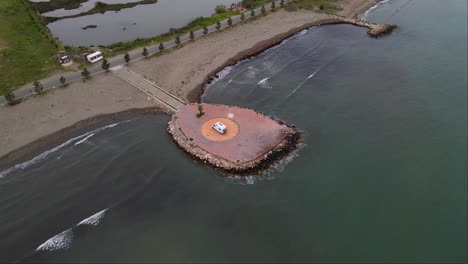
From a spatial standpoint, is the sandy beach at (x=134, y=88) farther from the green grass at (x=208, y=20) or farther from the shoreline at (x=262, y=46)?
the green grass at (x=208, y=20)

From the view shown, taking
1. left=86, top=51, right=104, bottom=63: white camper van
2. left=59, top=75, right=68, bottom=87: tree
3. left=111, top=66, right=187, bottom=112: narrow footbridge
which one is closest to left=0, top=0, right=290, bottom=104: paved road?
left=59, top=75, right=68, bottom=87: tree

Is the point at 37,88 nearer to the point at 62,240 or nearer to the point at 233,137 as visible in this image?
the point at 62,240

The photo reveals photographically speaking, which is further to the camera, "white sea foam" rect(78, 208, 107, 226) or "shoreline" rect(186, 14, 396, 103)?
"shoreline" rect(186, 14, 396, 103)

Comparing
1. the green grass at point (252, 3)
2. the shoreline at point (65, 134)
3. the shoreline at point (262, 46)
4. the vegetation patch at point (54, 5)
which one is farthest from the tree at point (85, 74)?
the green grass at point (252, 3)

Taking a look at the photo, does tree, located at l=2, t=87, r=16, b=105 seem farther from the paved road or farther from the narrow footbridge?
the narrow footbridge

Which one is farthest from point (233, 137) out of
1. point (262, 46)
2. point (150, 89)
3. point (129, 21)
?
point (129, 21)

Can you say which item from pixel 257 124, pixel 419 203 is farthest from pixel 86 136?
pixel 419 203

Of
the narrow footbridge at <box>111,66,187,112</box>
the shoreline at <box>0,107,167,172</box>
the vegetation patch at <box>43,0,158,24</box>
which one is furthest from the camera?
the vegetation patch at <box>43,0,158,24</box>

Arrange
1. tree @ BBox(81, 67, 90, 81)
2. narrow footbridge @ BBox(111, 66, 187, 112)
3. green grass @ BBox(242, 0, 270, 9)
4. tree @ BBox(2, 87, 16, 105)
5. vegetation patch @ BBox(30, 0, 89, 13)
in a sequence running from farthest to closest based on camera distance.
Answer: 1. vegetation patch @ BBox(30, 0, 89, 13)
2. green grass @ BBox(242, 0, 270, 9)
3. tree @ BBox(81, 67, 90, 81)
4. narrow footbridge @ BBox(111, 66, 187, 112)
5. tree @ BBox(2, 87, 16, 105)
